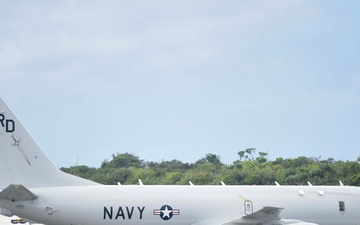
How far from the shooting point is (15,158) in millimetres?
32844

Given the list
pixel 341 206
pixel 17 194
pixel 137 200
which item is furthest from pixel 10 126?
pixel 341 206

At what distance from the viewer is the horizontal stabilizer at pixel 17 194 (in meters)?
31.6

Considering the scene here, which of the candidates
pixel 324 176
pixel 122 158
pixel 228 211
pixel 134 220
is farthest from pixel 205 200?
pixel 122 158

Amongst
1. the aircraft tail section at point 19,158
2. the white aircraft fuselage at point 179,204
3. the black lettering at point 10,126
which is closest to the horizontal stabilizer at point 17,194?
the white aircraft fuselage at point 179,204

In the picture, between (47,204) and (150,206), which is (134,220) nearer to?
(150,206)

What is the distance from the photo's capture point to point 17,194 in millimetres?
32094

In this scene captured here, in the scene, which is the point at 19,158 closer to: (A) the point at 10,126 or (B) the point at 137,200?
(A) the point at 10,126

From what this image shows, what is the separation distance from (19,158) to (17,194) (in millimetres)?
1623

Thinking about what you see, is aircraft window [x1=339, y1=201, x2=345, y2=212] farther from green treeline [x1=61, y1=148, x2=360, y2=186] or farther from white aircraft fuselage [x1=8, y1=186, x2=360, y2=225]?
green treeline [x1=61, y1=148, x2=360, y2=186]

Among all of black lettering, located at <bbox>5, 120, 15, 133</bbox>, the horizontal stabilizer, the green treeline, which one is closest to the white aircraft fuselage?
the horizontal stabilizer

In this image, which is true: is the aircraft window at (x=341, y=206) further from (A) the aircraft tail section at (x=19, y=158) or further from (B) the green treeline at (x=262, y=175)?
(B) the green treeline at (x=262, y=175)

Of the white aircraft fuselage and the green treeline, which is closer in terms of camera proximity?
the white aircraft fuselage

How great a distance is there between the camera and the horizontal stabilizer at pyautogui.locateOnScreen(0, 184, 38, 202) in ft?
104

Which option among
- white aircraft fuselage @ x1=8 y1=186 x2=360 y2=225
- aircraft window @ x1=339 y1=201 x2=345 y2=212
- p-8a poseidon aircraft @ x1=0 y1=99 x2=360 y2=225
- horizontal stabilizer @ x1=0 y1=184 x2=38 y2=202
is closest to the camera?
horizontal stabilizer @ x1=0 y1=184 x2=38 y2=202
